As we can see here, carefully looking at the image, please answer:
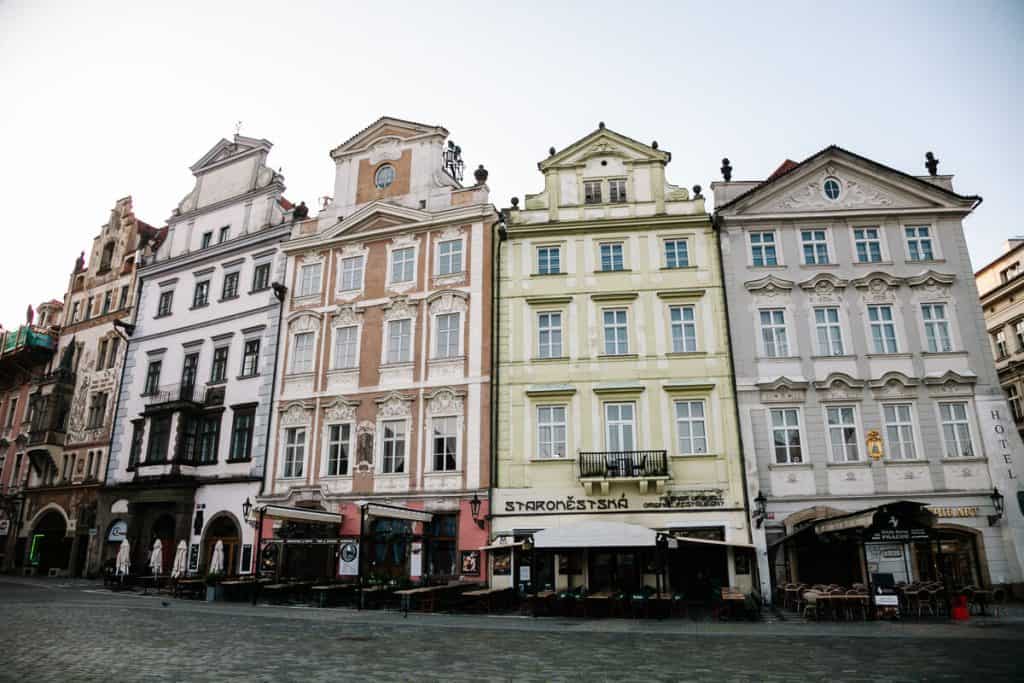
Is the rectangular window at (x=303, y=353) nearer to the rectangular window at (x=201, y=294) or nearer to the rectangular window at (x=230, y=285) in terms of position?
the rectangular window at (x=230, y=285)

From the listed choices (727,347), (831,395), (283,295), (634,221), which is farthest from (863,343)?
(283,295)

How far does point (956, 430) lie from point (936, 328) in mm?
3688

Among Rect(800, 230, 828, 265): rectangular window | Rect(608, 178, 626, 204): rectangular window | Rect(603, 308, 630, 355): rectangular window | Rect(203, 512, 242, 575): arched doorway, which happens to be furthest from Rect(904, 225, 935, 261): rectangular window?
Rect(203, 512, 242, 575): arched doorway

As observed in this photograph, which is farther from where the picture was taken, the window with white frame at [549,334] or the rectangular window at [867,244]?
the window with white frame at [549,334]

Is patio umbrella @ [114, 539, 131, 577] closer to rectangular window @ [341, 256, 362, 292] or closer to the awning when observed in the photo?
the awning

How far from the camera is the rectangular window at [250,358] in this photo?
31006mm

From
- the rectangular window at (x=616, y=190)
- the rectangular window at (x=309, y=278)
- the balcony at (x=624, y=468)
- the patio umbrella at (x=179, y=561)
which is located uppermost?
the rectangular window at (x=616, y=190)

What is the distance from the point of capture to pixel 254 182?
3516cm

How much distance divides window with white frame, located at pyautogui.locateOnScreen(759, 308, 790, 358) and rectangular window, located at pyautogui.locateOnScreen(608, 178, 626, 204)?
7.18 meters

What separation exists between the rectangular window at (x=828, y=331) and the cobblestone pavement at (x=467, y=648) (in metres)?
10.1

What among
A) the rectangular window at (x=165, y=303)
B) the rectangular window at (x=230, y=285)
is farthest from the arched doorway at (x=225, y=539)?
the rectangular window at (x=165, y=303)

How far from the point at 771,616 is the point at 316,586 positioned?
1410 centimetres

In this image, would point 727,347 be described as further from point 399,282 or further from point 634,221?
point 399,282

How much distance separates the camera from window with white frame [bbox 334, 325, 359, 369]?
1150 inches
